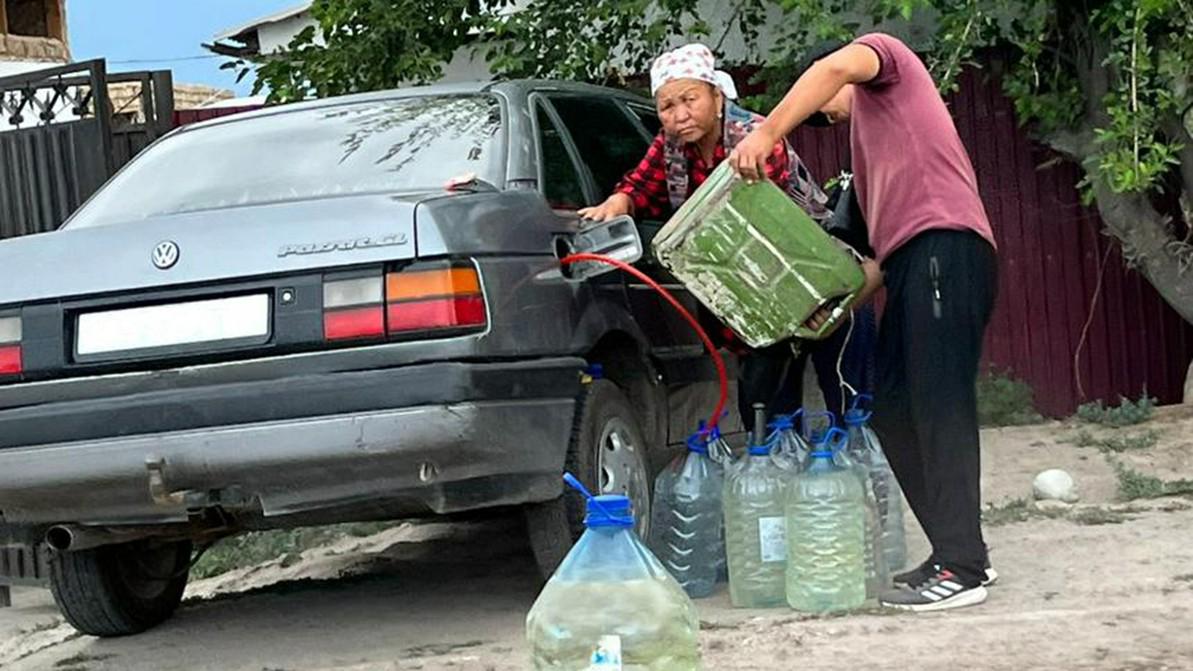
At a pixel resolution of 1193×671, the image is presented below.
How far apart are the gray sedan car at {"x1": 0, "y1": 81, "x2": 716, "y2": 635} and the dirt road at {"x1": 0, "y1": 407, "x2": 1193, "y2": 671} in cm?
40

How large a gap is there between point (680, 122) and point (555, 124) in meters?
0.54

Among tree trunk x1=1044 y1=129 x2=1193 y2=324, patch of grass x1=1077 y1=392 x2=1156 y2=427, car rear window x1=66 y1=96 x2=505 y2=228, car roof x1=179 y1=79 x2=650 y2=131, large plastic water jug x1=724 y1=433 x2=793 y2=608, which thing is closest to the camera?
large plastic water jug x1=724 y1=433 x2=793 y2=608

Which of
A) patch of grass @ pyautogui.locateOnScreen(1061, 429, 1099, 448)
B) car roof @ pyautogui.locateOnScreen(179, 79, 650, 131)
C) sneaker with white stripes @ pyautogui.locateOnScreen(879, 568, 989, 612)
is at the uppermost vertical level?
car roof @ pyautogui.locateOnScreen(179, 79, 650, 131)

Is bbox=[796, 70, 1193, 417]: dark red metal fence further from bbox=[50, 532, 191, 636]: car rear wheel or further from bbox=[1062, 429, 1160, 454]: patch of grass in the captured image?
bbox=[50, 532, 191, 636]: car rear wheel

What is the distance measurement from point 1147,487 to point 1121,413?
1830 mm

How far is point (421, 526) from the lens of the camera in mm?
7664

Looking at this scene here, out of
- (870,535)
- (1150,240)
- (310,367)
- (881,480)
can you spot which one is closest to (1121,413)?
(1150,240)

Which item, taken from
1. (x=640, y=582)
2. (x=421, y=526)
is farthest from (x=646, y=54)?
(x=640, y=582)

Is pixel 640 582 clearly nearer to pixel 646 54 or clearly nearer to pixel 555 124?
pixel 555 124

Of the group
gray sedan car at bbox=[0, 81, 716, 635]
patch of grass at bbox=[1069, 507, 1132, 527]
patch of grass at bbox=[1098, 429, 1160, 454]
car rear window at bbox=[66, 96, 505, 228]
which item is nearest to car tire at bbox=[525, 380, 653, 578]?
gray sedan car at bbox=[0, 81, 716, 635]

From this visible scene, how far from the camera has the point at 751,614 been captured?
489cm

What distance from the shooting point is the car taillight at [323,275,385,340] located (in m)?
4.44

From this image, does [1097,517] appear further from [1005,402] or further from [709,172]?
[1005,402]

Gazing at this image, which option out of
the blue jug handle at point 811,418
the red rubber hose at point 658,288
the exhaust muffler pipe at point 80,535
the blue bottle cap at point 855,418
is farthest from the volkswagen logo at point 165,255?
the blue bottle cap at point 855,418
